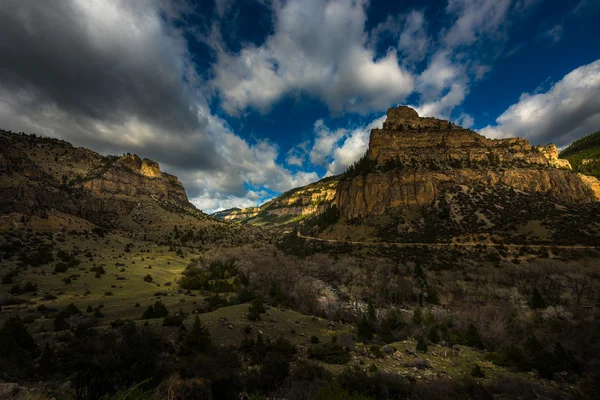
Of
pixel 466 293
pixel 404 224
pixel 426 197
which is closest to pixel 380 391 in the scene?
pixel 466 293

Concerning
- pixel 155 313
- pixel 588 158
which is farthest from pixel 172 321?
pixel 588 158

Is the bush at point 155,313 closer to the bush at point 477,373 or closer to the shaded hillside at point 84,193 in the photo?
the bush at point 477,373

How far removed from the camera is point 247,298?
98.5 feet

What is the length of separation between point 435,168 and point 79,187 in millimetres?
128401

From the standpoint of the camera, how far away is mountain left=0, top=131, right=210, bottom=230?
173 ft

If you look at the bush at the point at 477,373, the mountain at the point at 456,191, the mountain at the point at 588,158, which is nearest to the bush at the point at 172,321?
the bush at the point at 477,373

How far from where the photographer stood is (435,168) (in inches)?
3415

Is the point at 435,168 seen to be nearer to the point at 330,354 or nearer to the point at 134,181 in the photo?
the point at 330,354

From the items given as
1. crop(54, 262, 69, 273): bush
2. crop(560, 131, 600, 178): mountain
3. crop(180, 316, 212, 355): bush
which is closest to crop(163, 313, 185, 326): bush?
crop(180, 316, 212, 355): bush

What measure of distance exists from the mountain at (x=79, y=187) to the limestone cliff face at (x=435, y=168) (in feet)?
251

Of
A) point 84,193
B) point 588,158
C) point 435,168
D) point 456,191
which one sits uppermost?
point 588,158

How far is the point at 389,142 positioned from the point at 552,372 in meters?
99.5

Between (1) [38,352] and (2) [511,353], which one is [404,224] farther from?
(1) [38,352]

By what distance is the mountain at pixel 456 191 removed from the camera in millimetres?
61375
